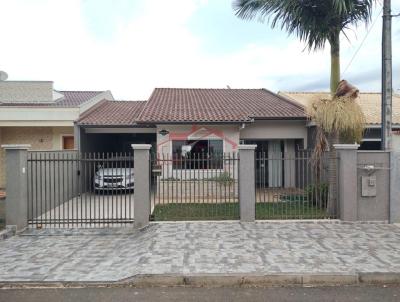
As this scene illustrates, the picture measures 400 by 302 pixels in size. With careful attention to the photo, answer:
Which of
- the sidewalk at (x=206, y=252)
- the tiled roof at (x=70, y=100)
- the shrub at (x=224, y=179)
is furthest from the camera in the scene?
the tiled roof at (x=70, y=100)

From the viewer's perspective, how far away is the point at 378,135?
15648 mm

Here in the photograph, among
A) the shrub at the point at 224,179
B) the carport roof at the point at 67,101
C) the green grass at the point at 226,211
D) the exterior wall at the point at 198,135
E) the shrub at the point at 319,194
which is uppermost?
the carport roof at the point at 67,101

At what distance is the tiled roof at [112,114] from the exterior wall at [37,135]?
1.32m

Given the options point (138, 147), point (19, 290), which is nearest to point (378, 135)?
point (138, 147)

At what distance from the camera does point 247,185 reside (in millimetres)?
9641

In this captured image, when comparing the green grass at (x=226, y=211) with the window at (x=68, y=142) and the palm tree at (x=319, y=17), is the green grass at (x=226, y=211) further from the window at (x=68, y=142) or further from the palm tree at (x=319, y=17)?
the window at (x=68, y=142)

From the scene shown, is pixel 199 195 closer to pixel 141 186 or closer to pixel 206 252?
pixel 141 186

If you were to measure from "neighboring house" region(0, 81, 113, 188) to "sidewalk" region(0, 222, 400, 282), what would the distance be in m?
7.80

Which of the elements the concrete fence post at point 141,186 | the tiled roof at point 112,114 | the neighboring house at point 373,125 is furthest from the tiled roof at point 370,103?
the tiled roof at point 112,114

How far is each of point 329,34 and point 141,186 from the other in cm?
709

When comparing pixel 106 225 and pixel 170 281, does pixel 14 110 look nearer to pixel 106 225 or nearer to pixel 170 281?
pixel 106 225

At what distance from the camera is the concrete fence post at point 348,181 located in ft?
31.4

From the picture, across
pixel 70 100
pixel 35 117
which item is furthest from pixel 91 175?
pixel 70 100

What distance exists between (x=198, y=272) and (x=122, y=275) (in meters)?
1.19
